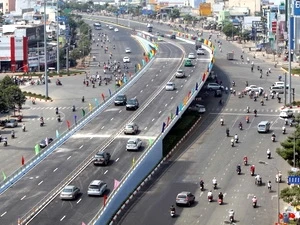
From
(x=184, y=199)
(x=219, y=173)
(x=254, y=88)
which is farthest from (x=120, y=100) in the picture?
(x=184, y=199)

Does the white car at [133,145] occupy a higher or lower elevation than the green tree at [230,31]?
lower

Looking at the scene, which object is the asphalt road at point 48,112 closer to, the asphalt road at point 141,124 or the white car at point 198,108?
the asphalt road at point 141,124

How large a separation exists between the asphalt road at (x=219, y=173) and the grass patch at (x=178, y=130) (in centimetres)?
89

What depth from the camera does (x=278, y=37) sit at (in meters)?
151

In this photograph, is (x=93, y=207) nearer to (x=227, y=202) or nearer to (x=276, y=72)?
(x=227, y=202)

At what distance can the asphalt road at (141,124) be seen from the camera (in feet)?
166

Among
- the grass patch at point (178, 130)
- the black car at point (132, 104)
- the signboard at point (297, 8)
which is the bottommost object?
the grass patch at point (178, 130)

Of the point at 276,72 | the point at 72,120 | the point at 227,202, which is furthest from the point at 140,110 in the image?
the point at 276,72

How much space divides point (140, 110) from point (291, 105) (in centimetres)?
1698

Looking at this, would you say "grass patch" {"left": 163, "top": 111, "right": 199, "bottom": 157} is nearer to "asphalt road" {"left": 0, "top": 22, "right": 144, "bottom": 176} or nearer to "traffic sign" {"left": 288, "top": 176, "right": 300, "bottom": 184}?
"asphalt road" {"left": 0, "top": 22, "right": 144, "bottom": 176}

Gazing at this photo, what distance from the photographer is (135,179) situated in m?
59.7

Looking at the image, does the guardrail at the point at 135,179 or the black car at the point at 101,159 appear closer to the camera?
the guardrail at the point at 135,179

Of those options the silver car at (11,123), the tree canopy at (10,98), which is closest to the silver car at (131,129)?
the silver car at (11,123)

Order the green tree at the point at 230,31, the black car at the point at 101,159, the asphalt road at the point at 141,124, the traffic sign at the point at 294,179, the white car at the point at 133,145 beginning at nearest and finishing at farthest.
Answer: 1. the traffic sign at the point at 294,179
2. the asphalt road at the point at 141,124
3. the black car at the point at 101,159
4. the white car at the point at 133,145
5. the green tree at the point at 230,31
